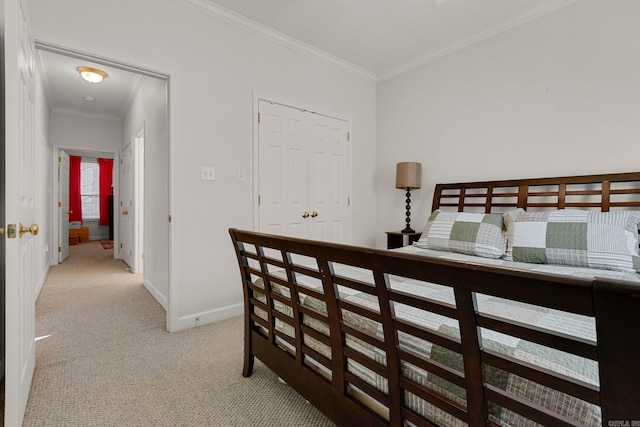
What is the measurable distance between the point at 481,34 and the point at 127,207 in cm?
535

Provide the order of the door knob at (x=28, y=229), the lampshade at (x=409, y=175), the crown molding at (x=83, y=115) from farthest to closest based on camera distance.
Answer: the crown molding at (x=83, y=115)
the lampshade at (x=409, y=175)
the door knob at (x=28, y=229)

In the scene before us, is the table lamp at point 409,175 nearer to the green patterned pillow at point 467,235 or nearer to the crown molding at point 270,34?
the green patterned pillow at point 467,235

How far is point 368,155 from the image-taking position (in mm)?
4066

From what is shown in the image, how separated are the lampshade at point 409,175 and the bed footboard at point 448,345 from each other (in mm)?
2062

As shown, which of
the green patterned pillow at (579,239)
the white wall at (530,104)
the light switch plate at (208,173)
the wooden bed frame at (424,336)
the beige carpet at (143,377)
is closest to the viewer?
the wooden bed frame at (424,336)

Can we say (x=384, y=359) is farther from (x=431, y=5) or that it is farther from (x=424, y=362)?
(x=431, y=5)

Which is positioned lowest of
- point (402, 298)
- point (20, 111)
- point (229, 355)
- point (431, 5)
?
point (229, 355)

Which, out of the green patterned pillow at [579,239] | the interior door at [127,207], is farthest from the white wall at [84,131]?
the green patterned pillow at [579,239]

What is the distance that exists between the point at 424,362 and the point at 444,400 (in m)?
0.11

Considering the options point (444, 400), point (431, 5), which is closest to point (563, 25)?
point (431, 5)

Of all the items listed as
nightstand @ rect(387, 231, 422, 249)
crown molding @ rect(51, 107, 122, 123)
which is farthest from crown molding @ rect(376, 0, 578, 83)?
crown molding @ rect(51, 107, 122, 123)

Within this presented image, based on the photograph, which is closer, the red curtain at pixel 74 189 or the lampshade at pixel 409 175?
the lampshade at pixel 409 175

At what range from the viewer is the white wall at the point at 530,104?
234 centimetres

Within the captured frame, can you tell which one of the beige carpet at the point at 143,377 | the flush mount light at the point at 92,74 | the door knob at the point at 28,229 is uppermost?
the flush mount light at the point at 92,74
